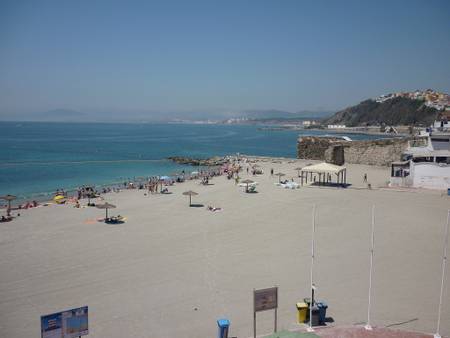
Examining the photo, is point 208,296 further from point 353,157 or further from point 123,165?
point 123,165

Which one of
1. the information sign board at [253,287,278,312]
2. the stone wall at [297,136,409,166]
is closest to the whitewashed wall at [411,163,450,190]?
the stone wall at [297,136,409,166]

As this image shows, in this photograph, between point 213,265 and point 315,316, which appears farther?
point 213,265

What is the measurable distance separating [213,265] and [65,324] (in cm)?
565

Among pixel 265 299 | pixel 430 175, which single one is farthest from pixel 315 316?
pixel 430 175

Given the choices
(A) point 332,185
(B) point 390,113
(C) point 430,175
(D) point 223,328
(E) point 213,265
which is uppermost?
(B) point 390,113

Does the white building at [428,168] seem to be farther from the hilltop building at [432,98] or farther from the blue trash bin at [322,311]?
the hilltop building at [432,98]

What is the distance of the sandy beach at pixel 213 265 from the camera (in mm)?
→ 8531

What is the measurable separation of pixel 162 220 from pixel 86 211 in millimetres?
4950

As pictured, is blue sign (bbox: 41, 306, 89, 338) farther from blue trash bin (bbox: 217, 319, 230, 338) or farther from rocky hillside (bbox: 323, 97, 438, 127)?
rocky hillside (bbox: 323, 97, 438, 127)

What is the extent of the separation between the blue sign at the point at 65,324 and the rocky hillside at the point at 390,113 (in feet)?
401

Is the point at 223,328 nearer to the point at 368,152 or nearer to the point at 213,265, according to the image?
the point at 213,265

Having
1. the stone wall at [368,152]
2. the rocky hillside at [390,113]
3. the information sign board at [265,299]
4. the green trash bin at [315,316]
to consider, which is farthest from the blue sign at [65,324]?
the rocky hillside at [390,113]

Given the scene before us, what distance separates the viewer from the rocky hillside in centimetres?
13046

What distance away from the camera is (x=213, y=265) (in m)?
11.6
